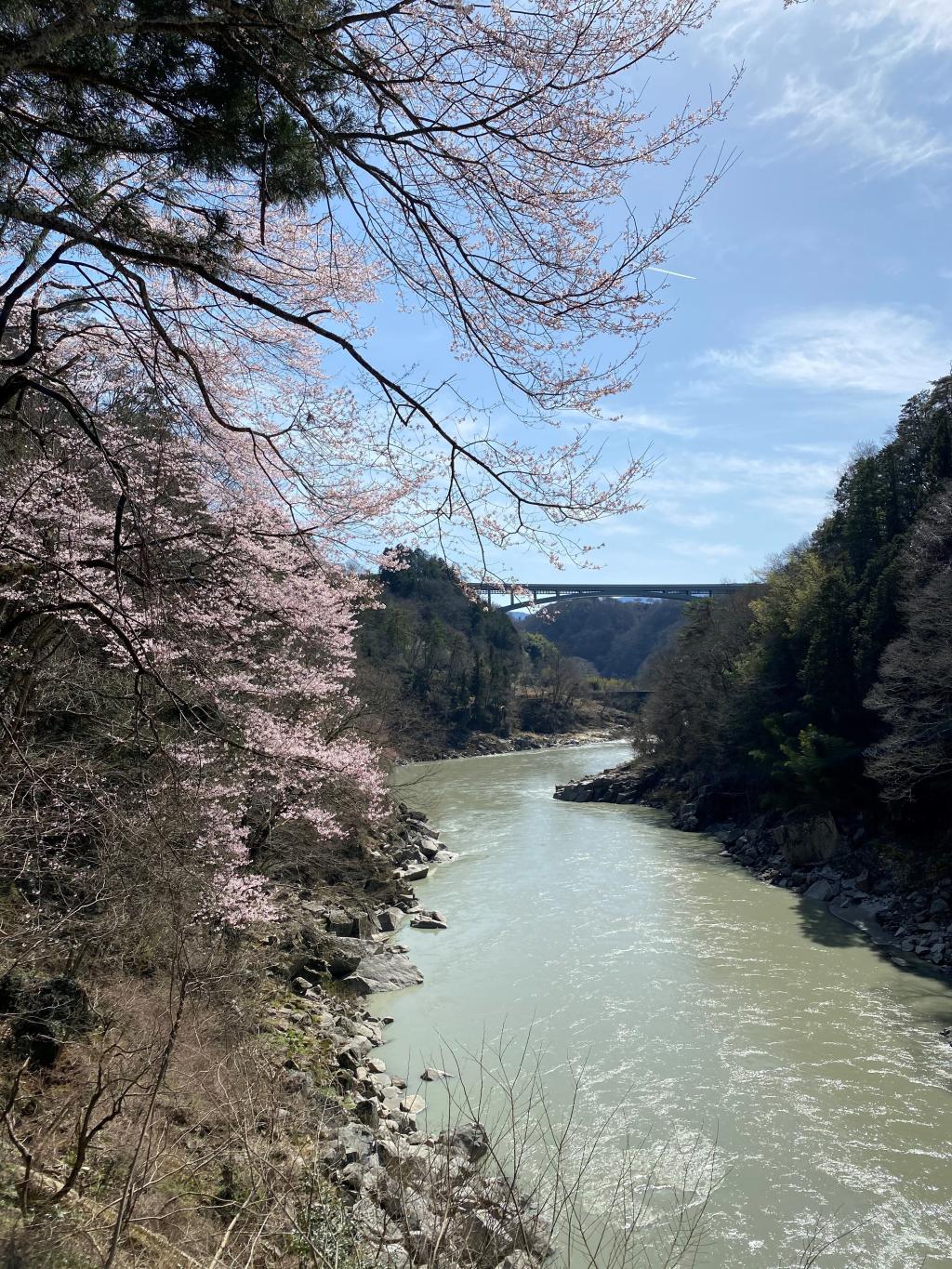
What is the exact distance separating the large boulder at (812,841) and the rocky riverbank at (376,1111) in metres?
8.37

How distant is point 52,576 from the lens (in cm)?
499

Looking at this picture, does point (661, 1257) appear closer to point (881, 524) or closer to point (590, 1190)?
point (590, 1190)

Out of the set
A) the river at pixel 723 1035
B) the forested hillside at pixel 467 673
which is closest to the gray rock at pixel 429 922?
the river at pixel 723 1035

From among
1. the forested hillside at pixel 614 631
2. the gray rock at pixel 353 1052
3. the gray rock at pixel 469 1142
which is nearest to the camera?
the gray rock at pixel 469 1142

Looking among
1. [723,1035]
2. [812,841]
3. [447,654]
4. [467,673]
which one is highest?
[447,654]

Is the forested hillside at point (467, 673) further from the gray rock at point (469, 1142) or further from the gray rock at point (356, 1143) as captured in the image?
the gray rock at point (469, 1142)

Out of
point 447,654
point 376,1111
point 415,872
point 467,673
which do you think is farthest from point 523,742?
point 376,1111

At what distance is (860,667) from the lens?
706 inches

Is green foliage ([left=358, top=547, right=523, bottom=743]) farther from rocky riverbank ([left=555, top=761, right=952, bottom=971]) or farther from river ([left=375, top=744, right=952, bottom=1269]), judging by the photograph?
river ([left=375, top=744, right=952, bottom=1269])

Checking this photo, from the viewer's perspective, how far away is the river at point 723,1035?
5789mm

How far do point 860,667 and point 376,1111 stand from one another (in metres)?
15.0

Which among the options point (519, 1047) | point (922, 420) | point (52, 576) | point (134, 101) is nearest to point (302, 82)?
point (134, 101)

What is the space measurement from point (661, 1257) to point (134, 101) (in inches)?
265

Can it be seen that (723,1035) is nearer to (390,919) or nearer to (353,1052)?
(353,1052)
